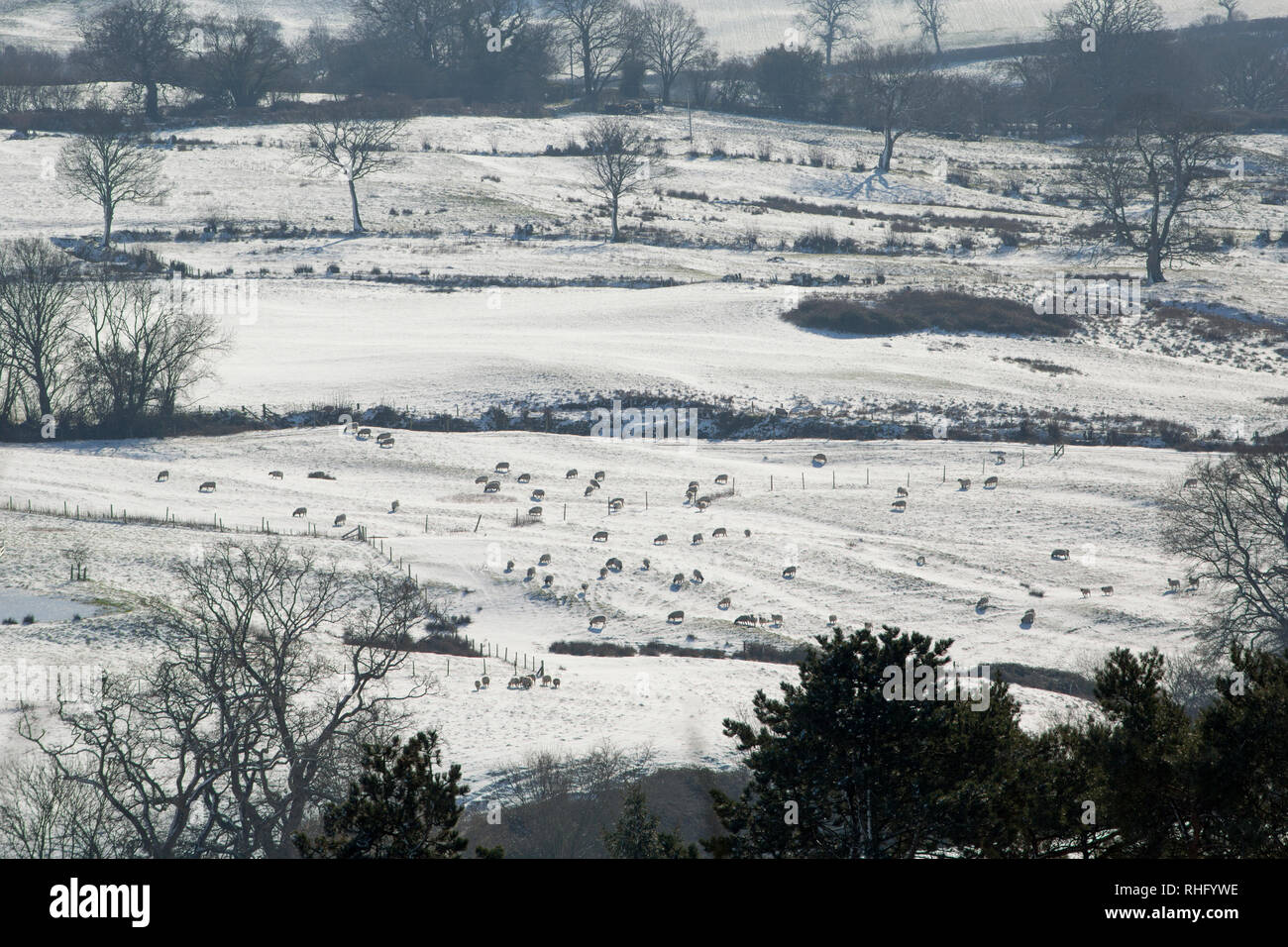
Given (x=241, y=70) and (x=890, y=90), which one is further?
(x=241, y=70)

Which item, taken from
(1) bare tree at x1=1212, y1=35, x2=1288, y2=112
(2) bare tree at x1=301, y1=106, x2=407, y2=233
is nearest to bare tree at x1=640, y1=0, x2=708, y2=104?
(2) bare tree at x1=301, y1=106, x2=407, y2=233

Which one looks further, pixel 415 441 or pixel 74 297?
pixel 74 297

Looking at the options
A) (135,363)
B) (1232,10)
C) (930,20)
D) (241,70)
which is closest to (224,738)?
(135,363)

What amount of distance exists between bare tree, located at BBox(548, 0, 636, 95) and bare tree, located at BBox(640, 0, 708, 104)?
6.83ft

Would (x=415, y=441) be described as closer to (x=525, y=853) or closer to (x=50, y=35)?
(x=525, y=853)

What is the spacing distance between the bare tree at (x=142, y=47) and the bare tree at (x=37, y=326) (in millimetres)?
56674

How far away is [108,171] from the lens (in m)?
74.4

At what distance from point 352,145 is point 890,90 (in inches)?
2051

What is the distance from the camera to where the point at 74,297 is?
6088cm

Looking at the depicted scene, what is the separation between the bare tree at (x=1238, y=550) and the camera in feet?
105

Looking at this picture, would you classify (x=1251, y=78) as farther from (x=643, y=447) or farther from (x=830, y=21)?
(x=643, y=447)

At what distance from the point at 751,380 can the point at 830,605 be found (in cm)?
2396

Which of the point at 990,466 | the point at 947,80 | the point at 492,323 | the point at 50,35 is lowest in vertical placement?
the point at 990,466
